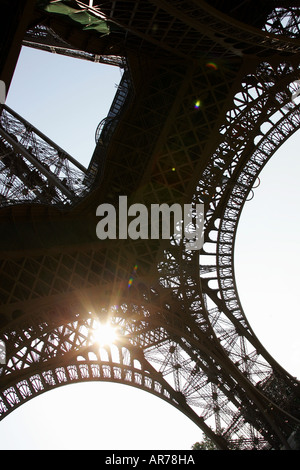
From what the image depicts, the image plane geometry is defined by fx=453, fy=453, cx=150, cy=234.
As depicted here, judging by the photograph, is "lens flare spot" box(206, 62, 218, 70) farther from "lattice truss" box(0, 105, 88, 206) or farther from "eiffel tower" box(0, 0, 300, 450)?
"lattice truss" box(0, 105, 88, 206)

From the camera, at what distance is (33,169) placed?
58.0 feet

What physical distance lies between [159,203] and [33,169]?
5.14 m

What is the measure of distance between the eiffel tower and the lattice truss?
0.06m

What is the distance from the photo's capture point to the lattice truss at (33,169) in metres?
16.7

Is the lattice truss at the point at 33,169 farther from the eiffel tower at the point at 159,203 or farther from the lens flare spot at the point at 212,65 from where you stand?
the lens flare spot at the point at 212,65

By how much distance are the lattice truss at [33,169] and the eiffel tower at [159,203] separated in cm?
6

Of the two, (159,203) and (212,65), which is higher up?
(212,65)

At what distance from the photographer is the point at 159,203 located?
18.3m

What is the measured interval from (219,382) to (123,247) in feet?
23.7

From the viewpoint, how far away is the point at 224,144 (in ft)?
57.7

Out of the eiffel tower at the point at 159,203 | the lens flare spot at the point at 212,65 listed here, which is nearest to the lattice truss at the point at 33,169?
the eiffel tower at the point at 159,203

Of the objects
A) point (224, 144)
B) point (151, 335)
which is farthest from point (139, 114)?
point (151, 335)

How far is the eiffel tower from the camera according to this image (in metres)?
14.8

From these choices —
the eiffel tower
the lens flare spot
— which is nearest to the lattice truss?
the eiffel tower
